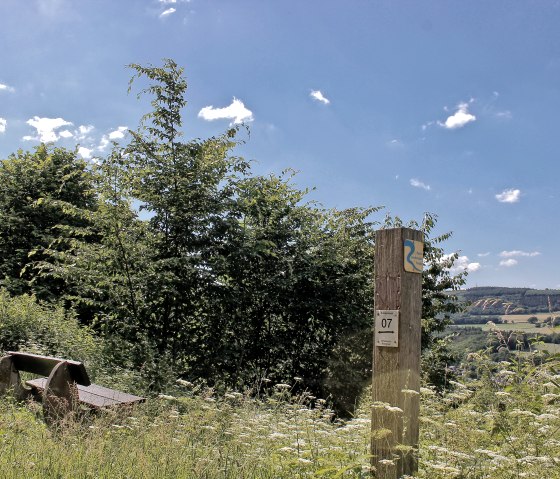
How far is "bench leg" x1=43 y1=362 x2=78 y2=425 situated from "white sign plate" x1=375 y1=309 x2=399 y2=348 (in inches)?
141

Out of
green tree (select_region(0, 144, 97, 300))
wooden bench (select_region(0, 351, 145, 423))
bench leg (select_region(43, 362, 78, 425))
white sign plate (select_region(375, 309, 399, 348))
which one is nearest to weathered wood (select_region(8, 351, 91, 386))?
wooden bench (select_region(0, 351, 145, 423))

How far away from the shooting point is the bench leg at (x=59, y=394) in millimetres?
6020

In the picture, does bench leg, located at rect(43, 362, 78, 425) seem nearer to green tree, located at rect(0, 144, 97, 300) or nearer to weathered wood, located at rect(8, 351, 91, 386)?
weathered wood, located at rect(8, 351, 91, 386)

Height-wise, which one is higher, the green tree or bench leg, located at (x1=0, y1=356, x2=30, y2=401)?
the green tree

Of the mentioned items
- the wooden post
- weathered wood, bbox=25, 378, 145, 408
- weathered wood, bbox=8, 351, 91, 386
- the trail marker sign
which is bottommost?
weathered wood, bbox=25, 378, 145, 408

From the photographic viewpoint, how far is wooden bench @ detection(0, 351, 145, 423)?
20.0 ft

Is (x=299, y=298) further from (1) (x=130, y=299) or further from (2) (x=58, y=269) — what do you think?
(2) (x=58, y=269)

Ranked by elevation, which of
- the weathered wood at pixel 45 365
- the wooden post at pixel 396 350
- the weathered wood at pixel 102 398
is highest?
the wooden post at pixel 396 350

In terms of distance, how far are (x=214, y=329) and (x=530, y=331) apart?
7348mm

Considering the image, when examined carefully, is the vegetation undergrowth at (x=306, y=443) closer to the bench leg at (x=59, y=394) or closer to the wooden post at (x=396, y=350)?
the wooden post at (x=396, y=350)

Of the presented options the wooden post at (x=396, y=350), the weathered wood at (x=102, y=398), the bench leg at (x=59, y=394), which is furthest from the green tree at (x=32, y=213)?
the wooden post at (x=396, y=350)

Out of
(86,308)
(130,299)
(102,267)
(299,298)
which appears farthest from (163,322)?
(86,308)

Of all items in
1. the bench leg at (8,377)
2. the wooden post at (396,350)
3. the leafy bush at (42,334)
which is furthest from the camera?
the leafy bush at (42,334)

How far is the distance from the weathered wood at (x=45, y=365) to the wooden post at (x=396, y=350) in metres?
3.91
